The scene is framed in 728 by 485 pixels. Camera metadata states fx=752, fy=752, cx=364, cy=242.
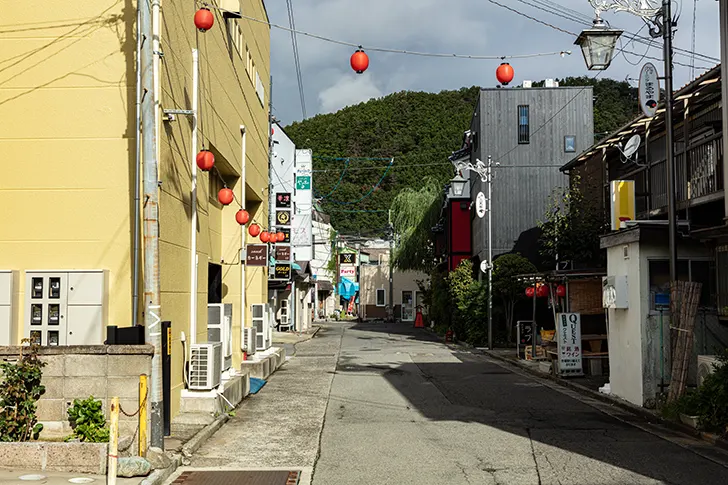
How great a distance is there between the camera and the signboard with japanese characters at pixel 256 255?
18.5 m

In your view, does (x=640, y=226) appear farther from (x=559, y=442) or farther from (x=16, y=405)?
(x=16, y=405)

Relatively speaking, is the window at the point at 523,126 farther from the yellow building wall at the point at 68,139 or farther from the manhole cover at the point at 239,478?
the manhole cover at the point at 239,478

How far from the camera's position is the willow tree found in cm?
5444

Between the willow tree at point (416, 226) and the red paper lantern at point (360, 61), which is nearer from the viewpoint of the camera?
the red paper lantern at point (360, 61)

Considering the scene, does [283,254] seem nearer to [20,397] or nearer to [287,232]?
[287,232]

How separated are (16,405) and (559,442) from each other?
23.7 ft

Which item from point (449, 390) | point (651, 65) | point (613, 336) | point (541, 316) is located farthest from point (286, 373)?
point (541, 316)

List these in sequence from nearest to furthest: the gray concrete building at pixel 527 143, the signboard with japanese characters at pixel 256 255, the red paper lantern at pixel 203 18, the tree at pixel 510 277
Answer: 1. the red paper lantern at pixel 203 18
2. the signboard with japanese characters at pixel 256 255
3. the tree at pixel 510 277
4. the gray concrete building at pixel 527 143

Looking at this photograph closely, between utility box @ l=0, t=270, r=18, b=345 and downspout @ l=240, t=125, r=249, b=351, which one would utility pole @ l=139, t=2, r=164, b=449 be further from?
downspout @ l=240, t=125, r=249, b=351

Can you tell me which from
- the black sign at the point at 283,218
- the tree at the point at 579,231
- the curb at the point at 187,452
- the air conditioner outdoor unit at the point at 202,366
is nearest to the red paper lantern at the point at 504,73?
the air conditioner outdoor unit at the point at 202,366

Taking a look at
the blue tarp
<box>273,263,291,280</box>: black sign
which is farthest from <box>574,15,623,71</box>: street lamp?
the blue tarp

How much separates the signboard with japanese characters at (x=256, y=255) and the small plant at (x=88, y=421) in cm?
957

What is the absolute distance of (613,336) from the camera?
15.8 metres

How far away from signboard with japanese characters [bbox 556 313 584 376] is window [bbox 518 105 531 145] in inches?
709
